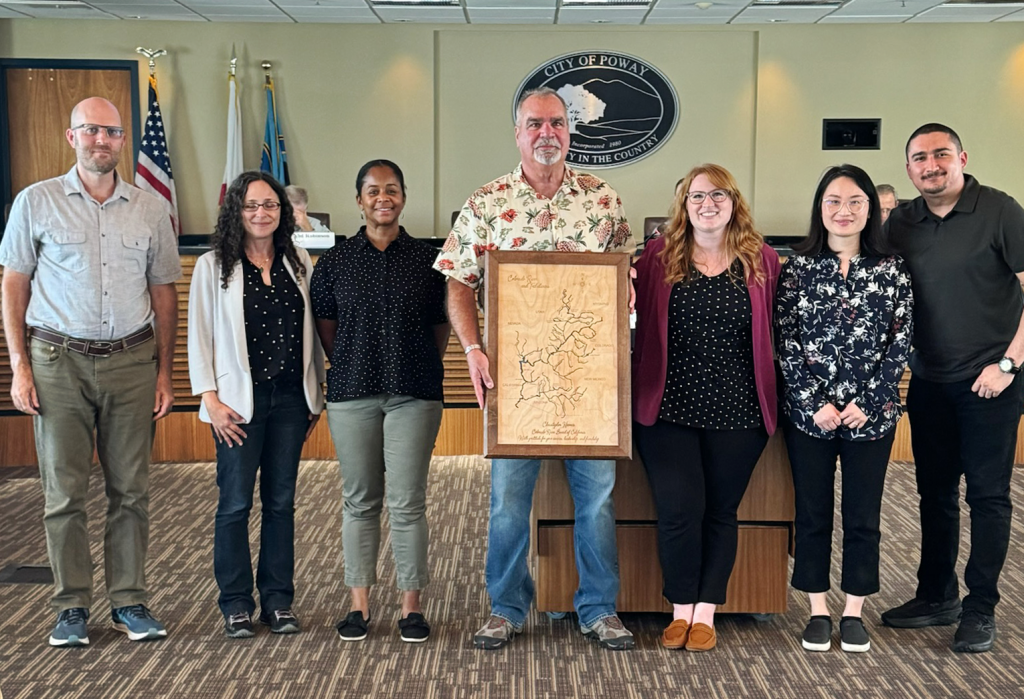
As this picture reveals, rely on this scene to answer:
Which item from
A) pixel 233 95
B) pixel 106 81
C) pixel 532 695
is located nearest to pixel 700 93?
pixel 233 95

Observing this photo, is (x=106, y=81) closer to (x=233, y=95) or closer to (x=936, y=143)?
(x=233, y=95)

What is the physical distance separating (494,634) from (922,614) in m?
1.50

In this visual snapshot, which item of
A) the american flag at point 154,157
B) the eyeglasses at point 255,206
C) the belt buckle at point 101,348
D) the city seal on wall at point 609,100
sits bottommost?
the belt buckle at point 101,348

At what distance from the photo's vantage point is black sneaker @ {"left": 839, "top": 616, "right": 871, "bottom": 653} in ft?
10.7

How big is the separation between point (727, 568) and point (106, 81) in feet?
25.9

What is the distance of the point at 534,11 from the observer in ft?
28.1

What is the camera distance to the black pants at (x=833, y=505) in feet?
10.5

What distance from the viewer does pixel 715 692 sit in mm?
2939

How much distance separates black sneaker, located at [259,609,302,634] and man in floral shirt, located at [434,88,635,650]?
2.06 feet

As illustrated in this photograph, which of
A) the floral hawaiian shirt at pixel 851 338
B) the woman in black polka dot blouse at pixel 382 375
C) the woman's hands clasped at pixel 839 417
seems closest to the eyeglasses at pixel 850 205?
the floral hawaiian shirt at pixel 851 338

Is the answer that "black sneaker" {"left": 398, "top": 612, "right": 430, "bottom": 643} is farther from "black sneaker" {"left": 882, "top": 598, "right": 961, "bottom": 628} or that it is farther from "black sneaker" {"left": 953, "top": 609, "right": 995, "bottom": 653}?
"black sneaker" {"left": 953, "top": 609, "right": 995, "bottom": 653}

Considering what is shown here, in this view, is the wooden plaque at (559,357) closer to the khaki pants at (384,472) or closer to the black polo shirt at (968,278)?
the khaki pants at (384,472)

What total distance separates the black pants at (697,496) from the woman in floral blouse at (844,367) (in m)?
0.20

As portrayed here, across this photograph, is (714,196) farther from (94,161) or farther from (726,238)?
(94,161)
